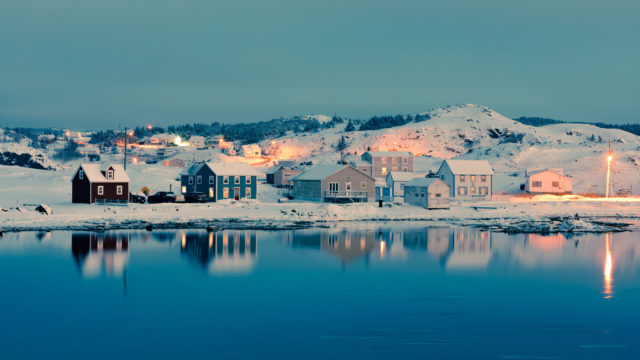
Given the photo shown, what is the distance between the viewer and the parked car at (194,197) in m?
63.5

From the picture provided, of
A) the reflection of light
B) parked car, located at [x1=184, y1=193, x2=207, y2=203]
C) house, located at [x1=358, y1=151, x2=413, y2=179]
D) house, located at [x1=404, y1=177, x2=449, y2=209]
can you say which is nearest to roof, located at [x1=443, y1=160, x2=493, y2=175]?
house, located at [x1=404, y1=177, x2=449, y2=209]

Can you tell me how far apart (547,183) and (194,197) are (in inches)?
1943

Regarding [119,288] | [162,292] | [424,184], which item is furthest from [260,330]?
[424,184]

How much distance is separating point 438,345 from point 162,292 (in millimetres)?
12084

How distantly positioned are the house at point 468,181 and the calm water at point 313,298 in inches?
1331

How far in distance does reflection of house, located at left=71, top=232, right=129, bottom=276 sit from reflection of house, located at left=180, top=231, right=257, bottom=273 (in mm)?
3636

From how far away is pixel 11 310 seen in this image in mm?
21172

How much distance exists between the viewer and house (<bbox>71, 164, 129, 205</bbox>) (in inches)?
2248

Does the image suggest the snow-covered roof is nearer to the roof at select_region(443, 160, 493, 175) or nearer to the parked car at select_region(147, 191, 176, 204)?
the roof at select_region(443, 160, 493, 175)

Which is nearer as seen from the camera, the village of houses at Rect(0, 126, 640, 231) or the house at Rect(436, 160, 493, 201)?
the village of houses at Rect(0, 126, 640, 231)

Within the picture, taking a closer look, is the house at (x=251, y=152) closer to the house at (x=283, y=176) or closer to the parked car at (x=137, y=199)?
the house at (x=283, y=176)

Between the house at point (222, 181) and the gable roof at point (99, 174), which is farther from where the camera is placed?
the house at point (222, 181)

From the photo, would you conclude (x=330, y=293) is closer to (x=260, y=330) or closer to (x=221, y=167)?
(x=260, y=330)

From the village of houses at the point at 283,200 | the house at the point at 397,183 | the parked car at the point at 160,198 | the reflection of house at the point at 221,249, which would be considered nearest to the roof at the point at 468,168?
the village of houses at the point at 283,200
